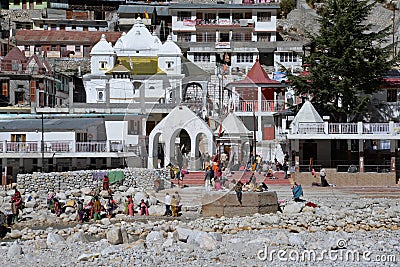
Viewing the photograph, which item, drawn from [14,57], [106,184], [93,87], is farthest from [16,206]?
[14,57]

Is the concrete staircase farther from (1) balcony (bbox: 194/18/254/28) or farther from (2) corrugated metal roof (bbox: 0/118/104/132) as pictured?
(1) balcony (bbox: 194/18/254/28)

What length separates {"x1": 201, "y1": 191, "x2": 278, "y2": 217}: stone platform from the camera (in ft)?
101

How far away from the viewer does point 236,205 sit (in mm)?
30906

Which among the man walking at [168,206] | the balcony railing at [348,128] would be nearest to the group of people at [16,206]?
the man walking at [168,206]

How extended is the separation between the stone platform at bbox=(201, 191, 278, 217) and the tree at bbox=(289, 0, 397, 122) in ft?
43.4

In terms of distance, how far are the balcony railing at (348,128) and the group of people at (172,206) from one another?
32.2 feet

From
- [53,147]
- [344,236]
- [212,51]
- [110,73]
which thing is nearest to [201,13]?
[212,51]

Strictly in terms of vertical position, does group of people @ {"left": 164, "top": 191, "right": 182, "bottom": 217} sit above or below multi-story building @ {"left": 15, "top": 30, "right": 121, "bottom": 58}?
below

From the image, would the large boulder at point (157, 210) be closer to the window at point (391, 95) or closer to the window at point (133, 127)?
the window at point (133, 127)

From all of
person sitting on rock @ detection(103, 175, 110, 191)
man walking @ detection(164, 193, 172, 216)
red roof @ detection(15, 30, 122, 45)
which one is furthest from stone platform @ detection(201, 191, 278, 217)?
red roof @ detection(15, 30, 122, 45)

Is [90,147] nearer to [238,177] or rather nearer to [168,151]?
[168,151]

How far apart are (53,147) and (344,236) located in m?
20.6

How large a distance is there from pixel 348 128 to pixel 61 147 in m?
15.8

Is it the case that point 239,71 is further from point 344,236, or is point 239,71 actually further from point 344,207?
point 344,236
